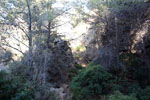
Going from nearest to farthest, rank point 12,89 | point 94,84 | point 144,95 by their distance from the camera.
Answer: point 12,89 < point 144,95 < point 94,84

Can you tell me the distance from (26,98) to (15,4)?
16.3ft

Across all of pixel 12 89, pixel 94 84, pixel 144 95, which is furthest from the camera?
pixel 94 84

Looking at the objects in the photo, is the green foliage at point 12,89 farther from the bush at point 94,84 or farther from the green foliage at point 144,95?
the green foliage at point 144,95

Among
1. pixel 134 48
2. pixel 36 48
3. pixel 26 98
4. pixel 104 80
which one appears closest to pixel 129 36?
pixel 134 48

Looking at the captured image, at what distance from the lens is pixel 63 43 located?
9.99m

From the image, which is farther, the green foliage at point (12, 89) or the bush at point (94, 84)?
the bush at point (94, 84)

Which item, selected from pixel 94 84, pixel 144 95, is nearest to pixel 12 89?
pixel 94 84

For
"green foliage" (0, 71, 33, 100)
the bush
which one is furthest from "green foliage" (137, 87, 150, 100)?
"green foliage" (0, 71, 33, 100)

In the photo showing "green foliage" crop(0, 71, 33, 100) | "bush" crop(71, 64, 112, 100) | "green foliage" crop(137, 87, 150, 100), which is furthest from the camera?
"bush" crop(71, 64, 112, 100)

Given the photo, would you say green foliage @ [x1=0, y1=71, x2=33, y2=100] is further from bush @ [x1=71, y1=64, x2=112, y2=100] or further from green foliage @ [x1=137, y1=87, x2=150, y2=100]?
green foliage @ [x1=137, y1=87, x2=150, y2=100]

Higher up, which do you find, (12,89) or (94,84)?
(12,89)

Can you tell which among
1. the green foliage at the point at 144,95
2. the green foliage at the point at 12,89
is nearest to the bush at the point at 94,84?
the green foliage at the point at 144,95

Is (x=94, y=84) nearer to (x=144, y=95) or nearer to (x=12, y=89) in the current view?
(x=144, y=95)

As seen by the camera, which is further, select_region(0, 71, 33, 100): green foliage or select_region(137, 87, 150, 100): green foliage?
select_region(137, 87, 150, 100): green foliage
